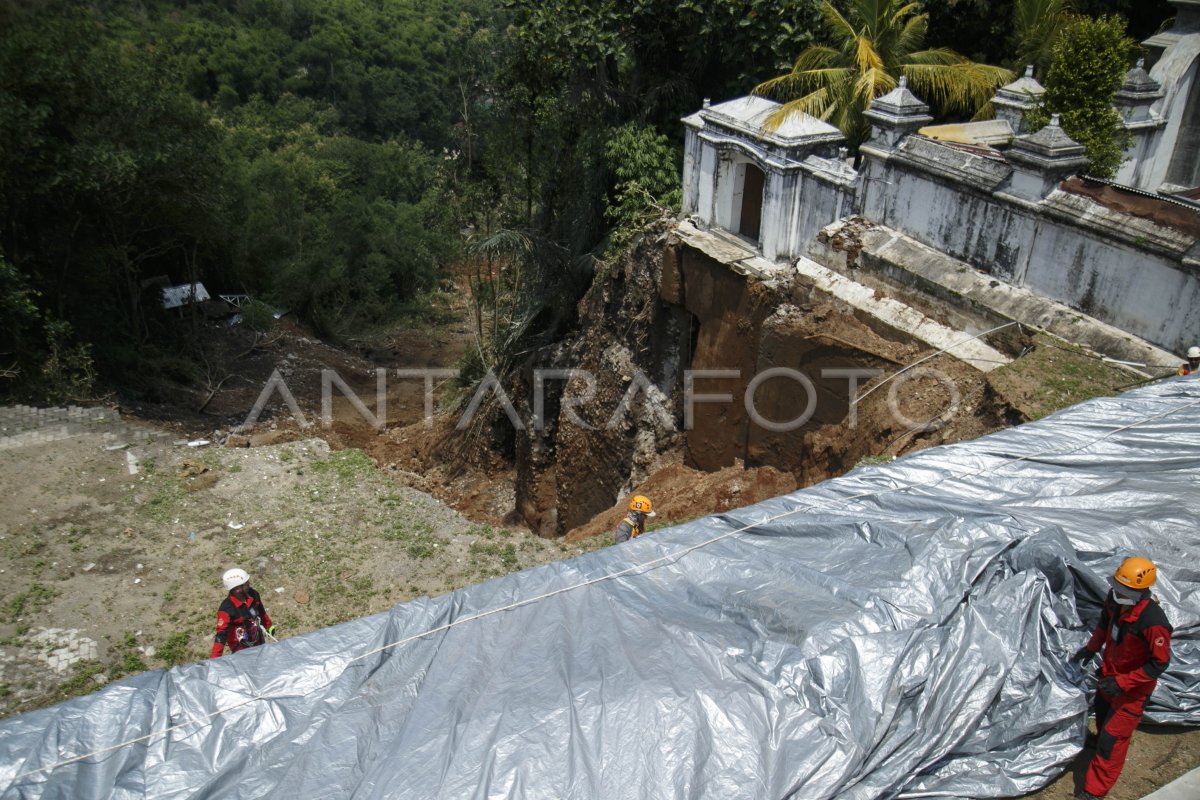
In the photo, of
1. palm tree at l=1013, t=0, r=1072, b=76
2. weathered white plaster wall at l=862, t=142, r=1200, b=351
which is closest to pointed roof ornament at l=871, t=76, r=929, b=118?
weathered white plaster wall at l=862, t=142, r=1200, b=351

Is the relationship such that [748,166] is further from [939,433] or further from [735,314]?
[939,433]

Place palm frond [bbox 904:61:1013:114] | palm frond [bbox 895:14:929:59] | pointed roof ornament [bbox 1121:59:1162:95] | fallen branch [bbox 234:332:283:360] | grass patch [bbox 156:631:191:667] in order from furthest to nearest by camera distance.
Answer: fallen branch [bbox 234:332:283:360] < palm frond [bbox 895:14:929:59] < palm frond [bbox 904:61:1013:114] < pointed roof ornament [bbox 1121:59:1162:95] < grass patch [bbox 156:631:191:667]

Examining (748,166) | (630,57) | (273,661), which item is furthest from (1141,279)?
(630,57)

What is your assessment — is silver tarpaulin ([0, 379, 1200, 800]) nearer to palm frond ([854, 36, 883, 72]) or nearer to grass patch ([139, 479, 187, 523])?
grass patch ([139, 479, 187, 523])

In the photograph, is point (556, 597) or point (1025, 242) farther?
point (1025, 242)

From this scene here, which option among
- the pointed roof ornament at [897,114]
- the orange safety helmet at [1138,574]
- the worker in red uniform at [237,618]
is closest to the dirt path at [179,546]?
the worker in red uniform at [237,618]

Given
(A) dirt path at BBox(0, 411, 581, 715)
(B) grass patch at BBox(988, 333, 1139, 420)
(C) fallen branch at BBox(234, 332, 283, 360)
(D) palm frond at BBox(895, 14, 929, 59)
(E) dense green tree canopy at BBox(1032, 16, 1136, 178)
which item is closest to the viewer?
(B) grass patch at BBox(988, 333, 1139, 420)

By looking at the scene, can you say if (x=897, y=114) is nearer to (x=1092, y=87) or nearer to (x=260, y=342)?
(x=1092, y=87)

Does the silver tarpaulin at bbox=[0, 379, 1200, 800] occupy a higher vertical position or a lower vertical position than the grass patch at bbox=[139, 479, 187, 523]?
higher
